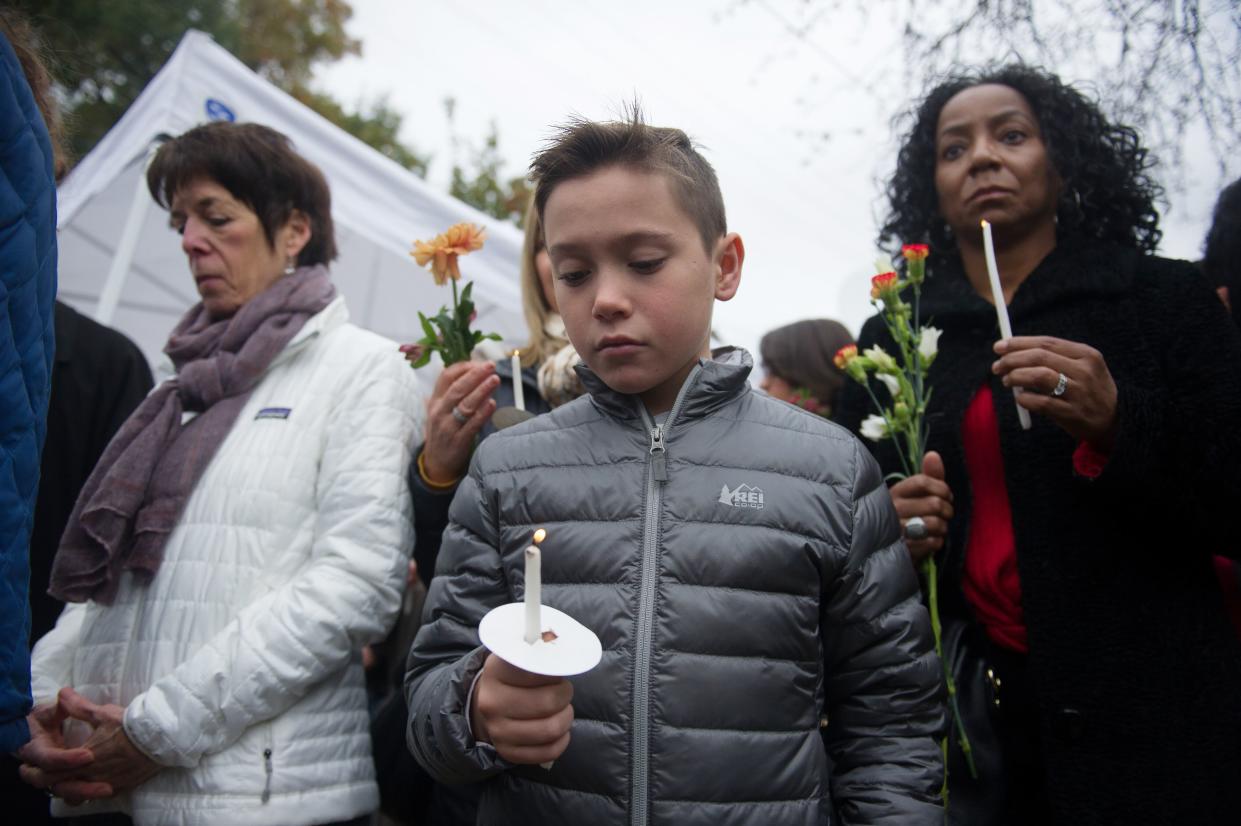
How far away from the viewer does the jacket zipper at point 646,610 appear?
1391mm

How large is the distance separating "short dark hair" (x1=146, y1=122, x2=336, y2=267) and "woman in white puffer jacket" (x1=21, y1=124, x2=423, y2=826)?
0.10 meters

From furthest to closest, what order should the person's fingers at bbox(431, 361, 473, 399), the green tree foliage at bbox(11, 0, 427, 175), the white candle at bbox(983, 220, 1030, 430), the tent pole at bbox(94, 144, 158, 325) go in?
the green tree foliage at bbox(11, 0, 427, 175) → the tent pole at bbox(94, 144, 158, 325) → the person's fingers at bbox(431, 361, 473, 399) → the white candle at bbox(983, 220, 1030, 430)

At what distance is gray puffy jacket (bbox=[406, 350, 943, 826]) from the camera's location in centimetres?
140

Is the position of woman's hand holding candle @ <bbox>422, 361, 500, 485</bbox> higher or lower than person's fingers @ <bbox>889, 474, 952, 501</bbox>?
higher

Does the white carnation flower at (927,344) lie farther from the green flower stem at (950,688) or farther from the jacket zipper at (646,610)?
the jacket zipper at (646,610)

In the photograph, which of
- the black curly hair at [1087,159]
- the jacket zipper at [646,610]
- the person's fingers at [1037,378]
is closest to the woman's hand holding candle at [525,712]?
the jacket zipper at [646,610]

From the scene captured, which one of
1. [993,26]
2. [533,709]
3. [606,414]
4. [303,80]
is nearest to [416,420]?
[606,414]

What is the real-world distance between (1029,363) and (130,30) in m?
16.6

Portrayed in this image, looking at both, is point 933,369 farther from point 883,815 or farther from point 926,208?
point 883,815

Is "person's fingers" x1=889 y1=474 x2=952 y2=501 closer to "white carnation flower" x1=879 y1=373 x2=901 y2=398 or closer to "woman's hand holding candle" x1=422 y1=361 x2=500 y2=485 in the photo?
"white carnation flower" x1=879 y1=373 x2=901 y2=398

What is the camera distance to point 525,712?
1.17 metres

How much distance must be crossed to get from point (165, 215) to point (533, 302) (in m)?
3.26

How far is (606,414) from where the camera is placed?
5.60 feet

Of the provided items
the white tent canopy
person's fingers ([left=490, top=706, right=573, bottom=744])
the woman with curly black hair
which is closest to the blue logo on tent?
the white tent canopy
